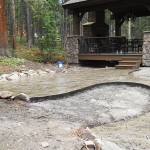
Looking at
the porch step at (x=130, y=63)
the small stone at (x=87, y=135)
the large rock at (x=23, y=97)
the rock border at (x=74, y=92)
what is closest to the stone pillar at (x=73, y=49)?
the porch step at (x=130, y=63)

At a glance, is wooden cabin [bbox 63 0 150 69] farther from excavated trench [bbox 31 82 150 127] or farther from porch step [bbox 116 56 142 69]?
excavated trench [bbox 31 82 150 127]

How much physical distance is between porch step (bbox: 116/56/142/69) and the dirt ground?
6.58 meters

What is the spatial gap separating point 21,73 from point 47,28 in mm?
6135

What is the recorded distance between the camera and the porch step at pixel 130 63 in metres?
12.0

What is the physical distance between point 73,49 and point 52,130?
36.3 ft

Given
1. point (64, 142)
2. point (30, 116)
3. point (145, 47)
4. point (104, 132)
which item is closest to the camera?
point (64, 142)

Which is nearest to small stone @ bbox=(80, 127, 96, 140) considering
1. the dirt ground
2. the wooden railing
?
the dirt ground

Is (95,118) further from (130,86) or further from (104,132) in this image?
(130,86)

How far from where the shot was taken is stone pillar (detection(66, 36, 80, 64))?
14.5 metres

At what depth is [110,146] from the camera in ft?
11.0

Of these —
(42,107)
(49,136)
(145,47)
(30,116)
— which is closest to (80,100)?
(42,107)

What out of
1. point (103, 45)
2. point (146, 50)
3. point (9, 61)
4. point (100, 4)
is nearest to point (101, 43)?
point (103, 45)

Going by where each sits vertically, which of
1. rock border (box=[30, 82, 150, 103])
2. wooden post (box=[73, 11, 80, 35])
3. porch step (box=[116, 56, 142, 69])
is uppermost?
wooden post (box=[73, 11, 80, 35])

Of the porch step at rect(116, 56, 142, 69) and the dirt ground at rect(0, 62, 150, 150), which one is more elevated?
the porch step at rect(116, 56, 142, 69)
